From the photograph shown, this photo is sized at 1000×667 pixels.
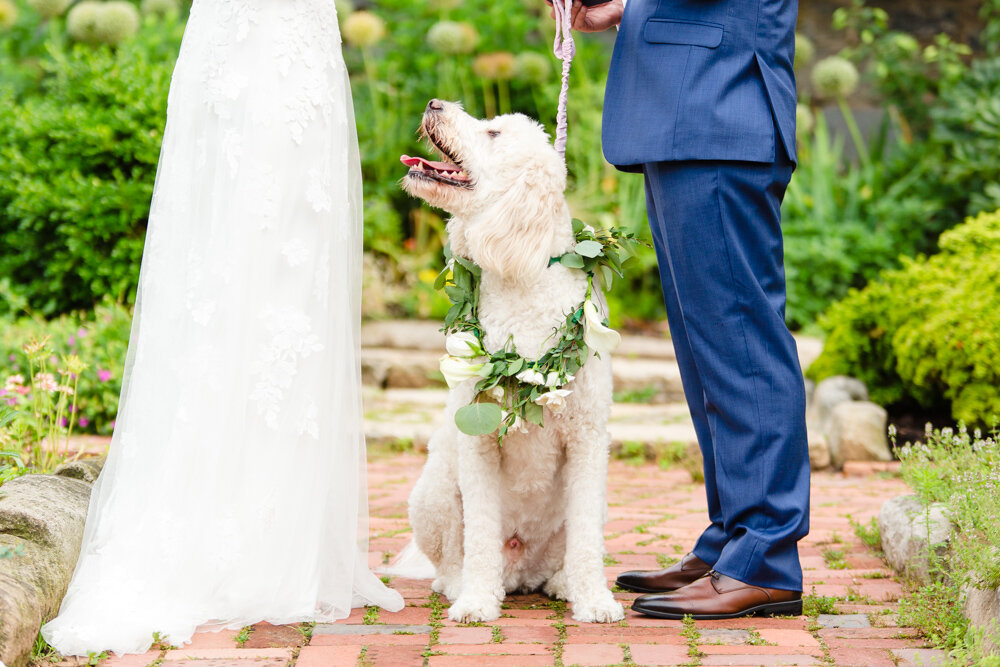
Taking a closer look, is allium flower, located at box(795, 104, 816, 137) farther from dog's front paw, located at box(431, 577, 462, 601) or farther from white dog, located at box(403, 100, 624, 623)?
dog's front paw, located at box(431, 577, 462, 601)

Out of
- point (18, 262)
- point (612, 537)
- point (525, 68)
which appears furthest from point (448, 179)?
point (525, 68)

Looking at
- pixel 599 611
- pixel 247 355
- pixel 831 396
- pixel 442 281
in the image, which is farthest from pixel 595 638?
pixel 831 396

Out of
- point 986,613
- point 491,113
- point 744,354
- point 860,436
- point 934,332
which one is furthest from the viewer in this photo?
point 491,113

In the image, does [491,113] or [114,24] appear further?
[491,113]

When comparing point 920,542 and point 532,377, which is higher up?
point 532,377

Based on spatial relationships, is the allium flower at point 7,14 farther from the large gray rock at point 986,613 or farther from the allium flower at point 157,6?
the large gray rock at point 986,613

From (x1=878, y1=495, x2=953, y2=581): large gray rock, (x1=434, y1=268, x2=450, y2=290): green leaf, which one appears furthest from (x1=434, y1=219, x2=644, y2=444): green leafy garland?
(x1=878, y1=495, x2=953, y2=581): large gray rock

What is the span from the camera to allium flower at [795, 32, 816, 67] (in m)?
8.08

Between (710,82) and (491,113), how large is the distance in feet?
17.9

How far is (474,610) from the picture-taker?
2.87 m

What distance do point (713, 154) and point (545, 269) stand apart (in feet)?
1.85

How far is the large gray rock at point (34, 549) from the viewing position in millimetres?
2416

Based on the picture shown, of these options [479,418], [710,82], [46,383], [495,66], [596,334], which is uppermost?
[495,66]

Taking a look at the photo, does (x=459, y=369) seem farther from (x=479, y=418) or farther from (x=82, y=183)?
(x=82, y=183)
